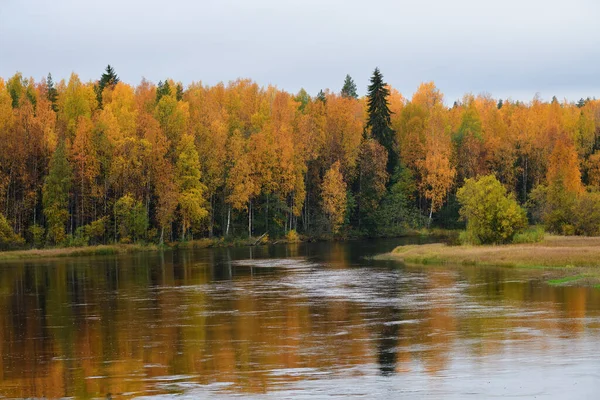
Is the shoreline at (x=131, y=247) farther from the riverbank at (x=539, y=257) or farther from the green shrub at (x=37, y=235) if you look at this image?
the riverbank at (x=539, y=257)

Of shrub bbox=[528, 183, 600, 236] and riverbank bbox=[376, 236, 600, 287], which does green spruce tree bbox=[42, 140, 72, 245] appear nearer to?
riverbank bbox=[376, 236, 600, 287]

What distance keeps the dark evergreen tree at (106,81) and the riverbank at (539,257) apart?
56514mm

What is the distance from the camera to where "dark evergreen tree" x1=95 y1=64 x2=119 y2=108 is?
113 meters

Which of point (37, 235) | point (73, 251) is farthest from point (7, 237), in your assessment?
point (73, 251)

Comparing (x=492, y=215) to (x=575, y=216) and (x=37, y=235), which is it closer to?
(x=575, y=216)

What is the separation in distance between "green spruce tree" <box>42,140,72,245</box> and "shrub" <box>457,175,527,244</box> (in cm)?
4252

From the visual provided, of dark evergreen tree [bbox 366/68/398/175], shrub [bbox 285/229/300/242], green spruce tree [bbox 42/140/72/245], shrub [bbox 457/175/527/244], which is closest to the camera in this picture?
shrub [bbox 457/175/527/244]

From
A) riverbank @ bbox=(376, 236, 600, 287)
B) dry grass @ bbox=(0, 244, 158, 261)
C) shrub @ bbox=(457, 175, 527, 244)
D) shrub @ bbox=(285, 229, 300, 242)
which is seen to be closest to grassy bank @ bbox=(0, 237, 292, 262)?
dry grass @ bbox=(0, 244, 158, 261)

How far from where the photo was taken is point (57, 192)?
8738 cm

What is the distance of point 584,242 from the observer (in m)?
64.3

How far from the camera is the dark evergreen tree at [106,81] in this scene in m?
113

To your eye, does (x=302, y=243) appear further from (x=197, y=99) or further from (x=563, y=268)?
(x=563, y=268)

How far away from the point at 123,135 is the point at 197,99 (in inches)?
959

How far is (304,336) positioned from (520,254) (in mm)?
30077
